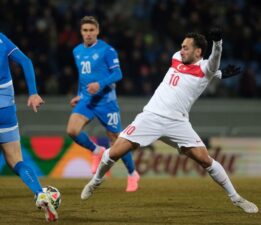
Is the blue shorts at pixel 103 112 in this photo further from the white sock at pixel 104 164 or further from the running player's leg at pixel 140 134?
the running player's leg at pixel 140 134

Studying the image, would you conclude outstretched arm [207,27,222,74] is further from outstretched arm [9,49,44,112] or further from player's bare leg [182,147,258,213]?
outstretched arm [9,49,44,112]

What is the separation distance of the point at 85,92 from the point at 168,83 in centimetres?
283

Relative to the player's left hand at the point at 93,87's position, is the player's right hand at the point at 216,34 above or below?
above

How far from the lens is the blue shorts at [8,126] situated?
8.09 metres

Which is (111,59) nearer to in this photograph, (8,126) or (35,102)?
(8,126)

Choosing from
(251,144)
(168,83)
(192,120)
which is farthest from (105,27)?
(168,83)

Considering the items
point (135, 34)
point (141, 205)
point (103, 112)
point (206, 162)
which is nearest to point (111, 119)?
point (103, 112)

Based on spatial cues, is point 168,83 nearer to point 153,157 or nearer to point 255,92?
point 153,157

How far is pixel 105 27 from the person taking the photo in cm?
1956

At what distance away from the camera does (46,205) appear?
7.85m

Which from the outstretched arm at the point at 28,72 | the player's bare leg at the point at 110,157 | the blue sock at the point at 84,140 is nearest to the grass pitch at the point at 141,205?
the player's bare leg at the point at 110,157

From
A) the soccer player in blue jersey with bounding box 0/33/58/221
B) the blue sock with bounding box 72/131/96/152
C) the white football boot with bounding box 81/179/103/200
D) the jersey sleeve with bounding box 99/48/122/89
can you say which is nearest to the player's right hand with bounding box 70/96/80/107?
the blue sock with bounding box 72/131/96/152

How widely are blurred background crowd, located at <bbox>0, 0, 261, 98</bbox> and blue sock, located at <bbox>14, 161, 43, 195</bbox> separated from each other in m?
10.2

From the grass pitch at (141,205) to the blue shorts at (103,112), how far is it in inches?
37.6
